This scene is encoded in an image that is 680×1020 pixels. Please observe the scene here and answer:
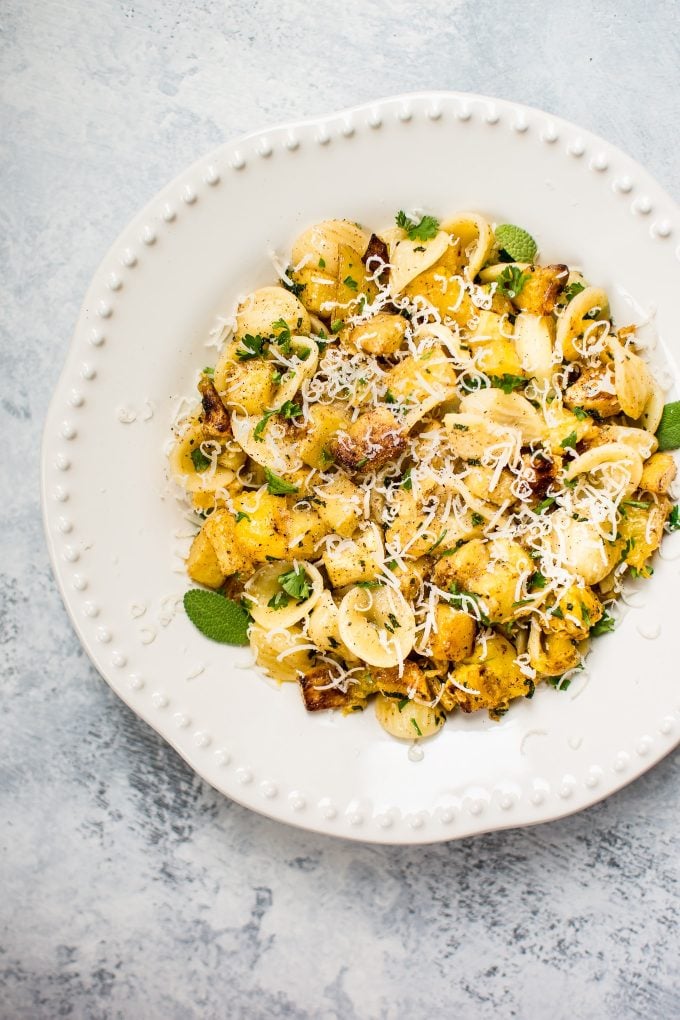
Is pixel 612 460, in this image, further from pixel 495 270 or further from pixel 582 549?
pixel 495 270

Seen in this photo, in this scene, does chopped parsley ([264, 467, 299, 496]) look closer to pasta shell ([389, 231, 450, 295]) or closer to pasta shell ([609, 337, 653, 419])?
pasta shell ([389, 231, 450, 295])

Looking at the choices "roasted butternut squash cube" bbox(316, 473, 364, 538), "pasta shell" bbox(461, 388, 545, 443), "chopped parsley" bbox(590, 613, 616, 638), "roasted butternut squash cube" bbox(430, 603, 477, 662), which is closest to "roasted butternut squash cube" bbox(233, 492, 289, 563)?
"roasted butternut squash cube" bbox(316, 473, 364, 538)

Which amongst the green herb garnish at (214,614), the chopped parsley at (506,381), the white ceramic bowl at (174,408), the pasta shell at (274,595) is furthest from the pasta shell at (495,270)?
the green herb garnish at (214,614)

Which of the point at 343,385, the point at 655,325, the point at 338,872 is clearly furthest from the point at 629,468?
the point at 338,872

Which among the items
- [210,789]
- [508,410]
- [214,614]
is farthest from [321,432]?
[210,789]

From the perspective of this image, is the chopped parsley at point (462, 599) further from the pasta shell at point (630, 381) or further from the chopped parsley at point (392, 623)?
the pasta shell at point (630, 381)
